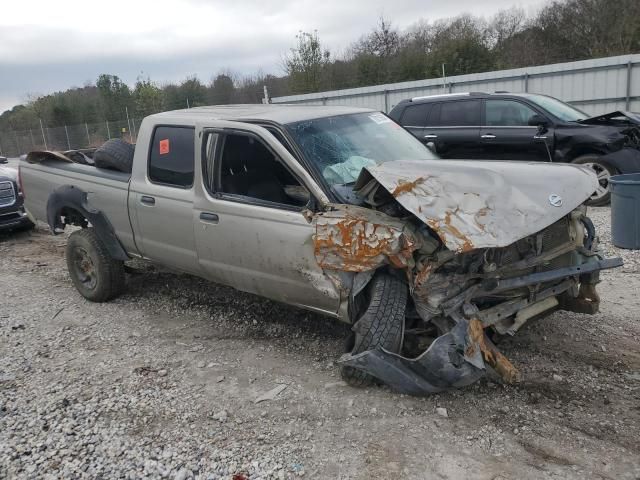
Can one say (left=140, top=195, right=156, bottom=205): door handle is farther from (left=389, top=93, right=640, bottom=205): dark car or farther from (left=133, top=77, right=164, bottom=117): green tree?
(left=133, top=77, right=164, bottom=117): green tree

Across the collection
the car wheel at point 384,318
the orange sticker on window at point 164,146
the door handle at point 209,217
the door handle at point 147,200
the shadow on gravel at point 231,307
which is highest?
the orange sticker on window at point 164,146

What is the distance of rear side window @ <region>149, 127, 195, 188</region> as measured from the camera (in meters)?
4.39

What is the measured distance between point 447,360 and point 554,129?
20.7 ft

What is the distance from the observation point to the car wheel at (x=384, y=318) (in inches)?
133

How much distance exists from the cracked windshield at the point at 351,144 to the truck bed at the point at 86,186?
1939mm

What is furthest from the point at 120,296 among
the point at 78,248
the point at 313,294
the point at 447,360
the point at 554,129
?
the point at 554,129

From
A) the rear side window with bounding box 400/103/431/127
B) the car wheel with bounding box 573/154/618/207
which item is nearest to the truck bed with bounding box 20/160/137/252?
the rear side window with bounding box 400/103/431/127

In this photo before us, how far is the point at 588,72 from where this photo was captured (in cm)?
1356

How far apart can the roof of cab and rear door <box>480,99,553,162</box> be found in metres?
4.68

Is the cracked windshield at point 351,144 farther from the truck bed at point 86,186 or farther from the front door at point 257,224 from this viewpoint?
the truck bed at point 86,186

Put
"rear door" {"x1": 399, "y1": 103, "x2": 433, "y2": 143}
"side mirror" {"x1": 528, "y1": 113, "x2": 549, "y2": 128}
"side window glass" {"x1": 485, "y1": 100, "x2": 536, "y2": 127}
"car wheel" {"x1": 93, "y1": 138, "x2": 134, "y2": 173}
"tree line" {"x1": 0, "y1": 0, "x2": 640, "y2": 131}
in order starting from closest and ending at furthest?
"car wheel" {"x1": 93, "y1": 138, "x2": 134, "y2": 173}
"side mirror" {"x1": 528, "y1": 113, "x2": 549, "y2": 128}
"side window glass" {"x1": 485, "y1": 100, "x2": 536, "y2": 127}
"rear door" {"x1": 399, "y1": 103, "x2": 433, "y2": 143}
"tree line" {"x1": 0, "y1": 0, "x2": 640, "y2": 131}

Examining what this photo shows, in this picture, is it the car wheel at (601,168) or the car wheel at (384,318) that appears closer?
the car wheel at (384,318)

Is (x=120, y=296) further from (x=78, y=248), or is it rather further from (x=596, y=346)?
(x=596, y=346)

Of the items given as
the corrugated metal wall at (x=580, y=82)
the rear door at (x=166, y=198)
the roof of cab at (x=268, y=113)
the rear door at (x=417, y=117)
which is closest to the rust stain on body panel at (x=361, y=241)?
the roof of cab at (x=268, y=113)
